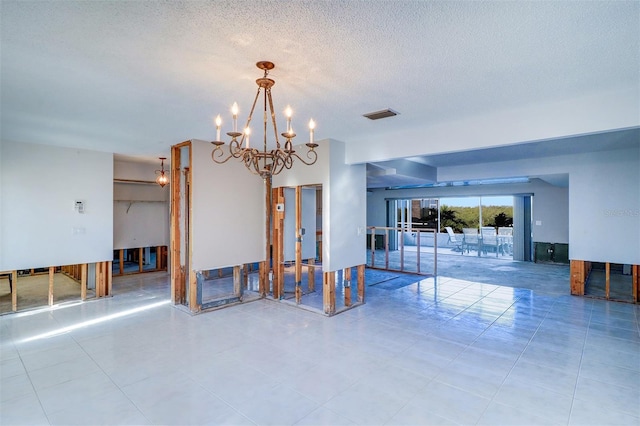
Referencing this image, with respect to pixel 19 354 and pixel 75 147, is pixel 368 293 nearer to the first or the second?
pixel 19 354

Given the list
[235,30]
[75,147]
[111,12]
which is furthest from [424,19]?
[75,147]

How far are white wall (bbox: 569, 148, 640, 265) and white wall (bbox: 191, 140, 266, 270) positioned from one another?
574cm

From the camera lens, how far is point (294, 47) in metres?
2.19

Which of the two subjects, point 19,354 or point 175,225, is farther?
point 175,225

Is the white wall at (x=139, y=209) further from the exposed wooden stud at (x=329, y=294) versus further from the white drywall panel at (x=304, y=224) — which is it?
the exposed wooden stud at (x=329, y=294)

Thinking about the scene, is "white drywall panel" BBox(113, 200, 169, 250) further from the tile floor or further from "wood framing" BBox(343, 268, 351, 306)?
"wood framing" BBox(343, 268, 351, 306)

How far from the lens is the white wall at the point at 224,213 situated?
4.95m

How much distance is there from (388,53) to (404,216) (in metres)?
12.4

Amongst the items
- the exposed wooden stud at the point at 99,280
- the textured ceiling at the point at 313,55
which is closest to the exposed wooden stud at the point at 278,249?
the textured ceiling at the point at 313,55

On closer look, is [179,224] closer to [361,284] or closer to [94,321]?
[94,321]

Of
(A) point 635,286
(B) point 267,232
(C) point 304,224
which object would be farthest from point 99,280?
(A) point 635,286

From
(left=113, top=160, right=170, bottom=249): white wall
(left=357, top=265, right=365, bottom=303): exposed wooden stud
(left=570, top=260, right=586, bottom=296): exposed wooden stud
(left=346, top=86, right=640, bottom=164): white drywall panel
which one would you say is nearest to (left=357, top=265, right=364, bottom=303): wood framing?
(left=357, top=265, right=365, bottom=303): exposed wooden stud

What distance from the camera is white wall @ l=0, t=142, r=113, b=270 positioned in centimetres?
495

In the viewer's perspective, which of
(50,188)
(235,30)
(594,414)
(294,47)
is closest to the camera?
(235,30)
